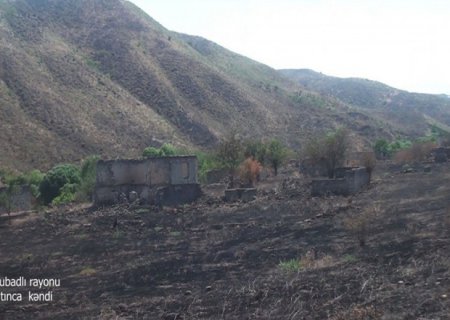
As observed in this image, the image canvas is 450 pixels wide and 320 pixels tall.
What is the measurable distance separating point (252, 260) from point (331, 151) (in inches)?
947

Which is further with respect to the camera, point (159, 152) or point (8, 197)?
point (159, 152)

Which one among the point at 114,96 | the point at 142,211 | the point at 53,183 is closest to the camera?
the point at 142,211

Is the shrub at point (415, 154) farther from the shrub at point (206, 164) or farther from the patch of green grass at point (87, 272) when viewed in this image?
the patch of green grass at point (87, 272)

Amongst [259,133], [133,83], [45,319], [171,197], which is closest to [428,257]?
[45,319]

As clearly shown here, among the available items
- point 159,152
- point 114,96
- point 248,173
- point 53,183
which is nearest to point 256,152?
point 248,173

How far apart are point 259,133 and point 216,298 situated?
63.3m

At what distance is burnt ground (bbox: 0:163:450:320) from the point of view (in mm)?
11328

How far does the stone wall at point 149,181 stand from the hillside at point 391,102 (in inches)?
3048

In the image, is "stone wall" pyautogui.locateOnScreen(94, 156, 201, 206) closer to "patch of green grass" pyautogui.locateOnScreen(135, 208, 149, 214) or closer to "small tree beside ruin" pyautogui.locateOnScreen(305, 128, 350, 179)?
"patch of green grass" pyautogui.locateOnScreen(135, 208, 149, 214)

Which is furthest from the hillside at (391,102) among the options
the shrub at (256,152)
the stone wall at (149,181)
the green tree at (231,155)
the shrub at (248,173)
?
the stone wall at (149,181)

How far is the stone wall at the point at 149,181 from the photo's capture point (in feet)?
114

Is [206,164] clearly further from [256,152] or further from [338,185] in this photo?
[338,185]

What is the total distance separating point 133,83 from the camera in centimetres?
7881

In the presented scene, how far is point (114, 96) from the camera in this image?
2867 inches
